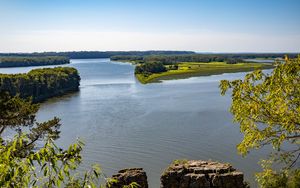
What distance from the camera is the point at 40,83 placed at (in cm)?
6469

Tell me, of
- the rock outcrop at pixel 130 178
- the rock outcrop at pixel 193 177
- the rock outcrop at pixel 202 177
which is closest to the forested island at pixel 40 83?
the rock outcrop at pixel 130 178

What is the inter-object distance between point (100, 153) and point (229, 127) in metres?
13.1

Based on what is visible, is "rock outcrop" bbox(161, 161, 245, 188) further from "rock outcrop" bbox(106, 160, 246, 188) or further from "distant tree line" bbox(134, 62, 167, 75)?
"distant tree line" bbox(134, 62, 167, 75)

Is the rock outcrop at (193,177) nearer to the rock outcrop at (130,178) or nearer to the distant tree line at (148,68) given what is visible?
the rock outcrop at (130,178)

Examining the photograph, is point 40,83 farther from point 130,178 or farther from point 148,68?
point 130,178

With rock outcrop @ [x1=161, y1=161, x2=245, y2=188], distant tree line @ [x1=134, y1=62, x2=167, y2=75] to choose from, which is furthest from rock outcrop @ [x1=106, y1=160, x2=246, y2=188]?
distant tree line @ [x1=134, y1=62, x2=167, y2=75]

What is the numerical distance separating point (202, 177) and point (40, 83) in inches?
2145

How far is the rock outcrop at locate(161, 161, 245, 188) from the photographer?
581 inches

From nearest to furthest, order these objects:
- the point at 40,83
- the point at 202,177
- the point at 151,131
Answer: the point at 202,177 → the point at 151,131 → the point at 40,83

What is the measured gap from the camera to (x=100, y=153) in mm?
28812

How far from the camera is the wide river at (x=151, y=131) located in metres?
26.5

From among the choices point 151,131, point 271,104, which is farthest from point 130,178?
point 151,131

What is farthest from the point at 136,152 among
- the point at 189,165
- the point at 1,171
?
the point at 1,171

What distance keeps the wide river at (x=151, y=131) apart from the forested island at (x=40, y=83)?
5.77 meters
